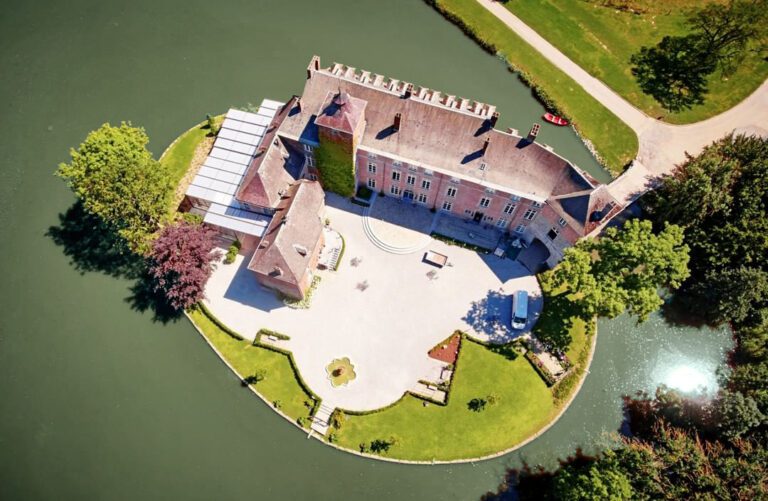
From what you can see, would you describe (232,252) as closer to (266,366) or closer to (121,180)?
(121,180)

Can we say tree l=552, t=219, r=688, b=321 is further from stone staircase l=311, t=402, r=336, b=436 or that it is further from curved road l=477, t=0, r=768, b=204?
stone staircase l=311, t=402, r=336, b=436

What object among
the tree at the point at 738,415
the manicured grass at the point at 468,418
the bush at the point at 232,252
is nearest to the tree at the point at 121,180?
the bush at the point at 232,252

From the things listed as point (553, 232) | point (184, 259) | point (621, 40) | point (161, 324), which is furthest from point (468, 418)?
point (621, 40)

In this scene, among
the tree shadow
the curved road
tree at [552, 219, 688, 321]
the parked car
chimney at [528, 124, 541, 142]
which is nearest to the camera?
tree at [552, 219, 688, 321]

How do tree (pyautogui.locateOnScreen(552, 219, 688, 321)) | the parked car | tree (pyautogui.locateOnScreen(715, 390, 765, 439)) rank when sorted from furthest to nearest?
the parked car < tree (pyautogui.locateOnScreen(552, 219, 688, 321)) < tree (pyautogui.locateOnScreen(715, 390, 765, 439))

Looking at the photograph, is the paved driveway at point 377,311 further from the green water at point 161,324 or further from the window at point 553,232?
the green water at point 161,324

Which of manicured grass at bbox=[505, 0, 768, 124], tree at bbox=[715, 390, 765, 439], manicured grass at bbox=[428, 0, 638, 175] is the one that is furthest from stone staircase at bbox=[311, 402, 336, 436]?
manicured grass at bbox=[505, 0, 768, 124]
